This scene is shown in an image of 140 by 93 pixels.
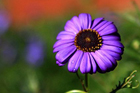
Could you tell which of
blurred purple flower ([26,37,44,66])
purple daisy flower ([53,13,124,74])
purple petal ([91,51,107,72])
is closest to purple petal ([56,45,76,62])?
purple daisy flower ([53,13,124,74])

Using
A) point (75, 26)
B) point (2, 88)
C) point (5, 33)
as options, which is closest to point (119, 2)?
point (5, 33)

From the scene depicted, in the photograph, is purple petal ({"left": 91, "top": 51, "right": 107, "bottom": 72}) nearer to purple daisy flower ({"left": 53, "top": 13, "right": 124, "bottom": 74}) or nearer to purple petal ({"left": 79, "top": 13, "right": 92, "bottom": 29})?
purple daisy flower ({"left": 53, "top": 13, "right": 124, "bottom": 74})

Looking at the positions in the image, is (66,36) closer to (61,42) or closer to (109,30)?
(61,42)

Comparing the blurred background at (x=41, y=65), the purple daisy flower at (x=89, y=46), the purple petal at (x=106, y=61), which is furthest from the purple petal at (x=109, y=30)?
the blurred background at (x=41, y=65)

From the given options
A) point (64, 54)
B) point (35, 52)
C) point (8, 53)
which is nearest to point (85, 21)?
point (64, 54)

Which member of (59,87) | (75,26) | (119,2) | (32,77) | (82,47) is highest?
(119,2)

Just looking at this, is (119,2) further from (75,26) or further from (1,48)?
(75,26)

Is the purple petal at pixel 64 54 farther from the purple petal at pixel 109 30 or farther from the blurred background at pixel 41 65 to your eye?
the blurred background at pixel 41 65
